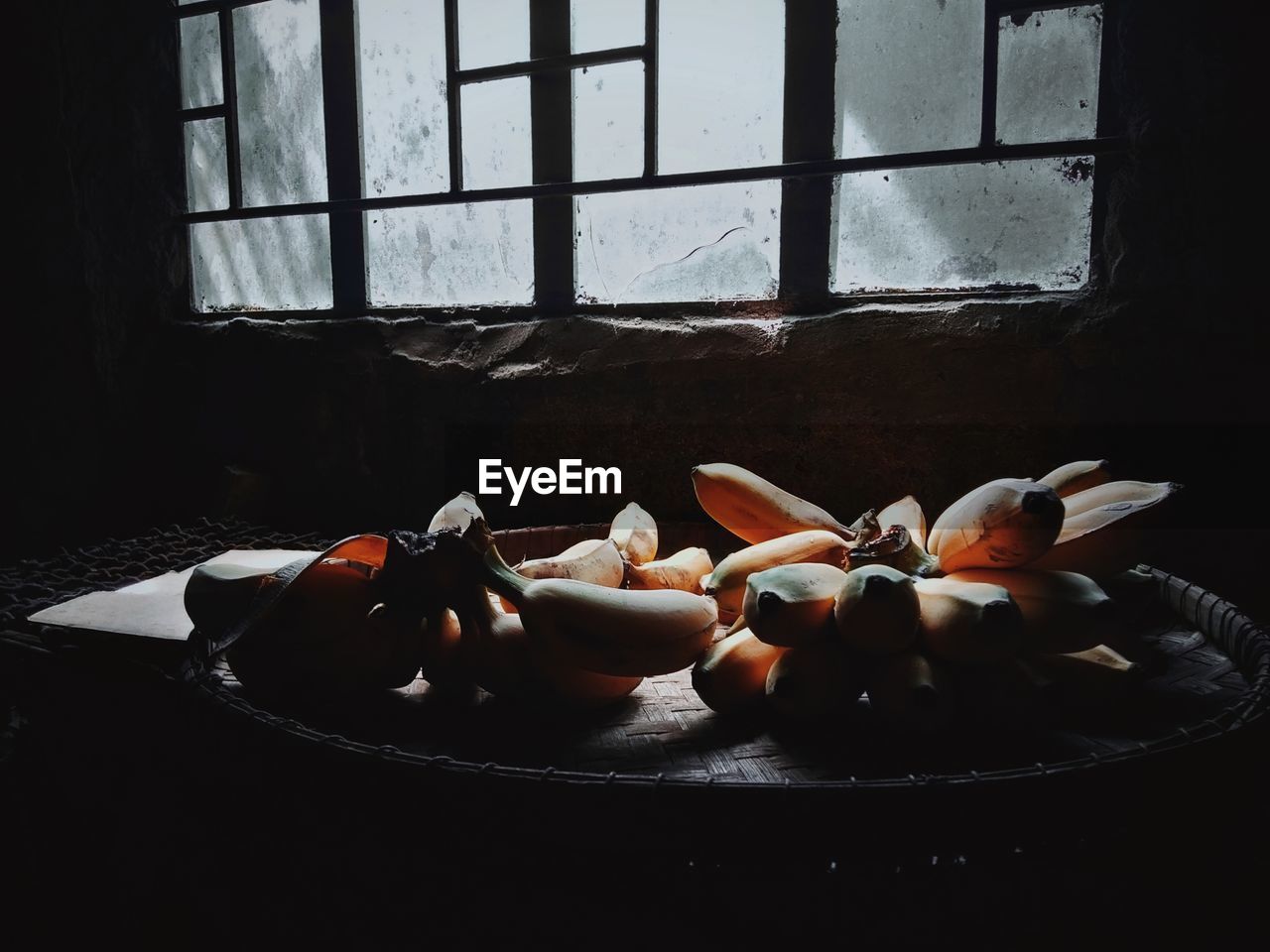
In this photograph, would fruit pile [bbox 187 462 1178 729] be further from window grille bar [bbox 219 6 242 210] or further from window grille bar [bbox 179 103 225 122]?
window grille bar [bbox 179 103 225 122]

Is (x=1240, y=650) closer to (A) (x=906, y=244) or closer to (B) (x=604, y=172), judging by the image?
(A) (x=906, y=244)

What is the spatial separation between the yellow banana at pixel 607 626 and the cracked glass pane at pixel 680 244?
43.7 inches

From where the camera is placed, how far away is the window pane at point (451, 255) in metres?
1.86

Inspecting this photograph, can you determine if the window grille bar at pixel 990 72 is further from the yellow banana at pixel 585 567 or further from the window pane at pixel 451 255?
the yellow banana at pixel 585 567

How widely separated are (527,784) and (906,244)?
1409 mm

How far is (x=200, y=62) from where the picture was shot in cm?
219

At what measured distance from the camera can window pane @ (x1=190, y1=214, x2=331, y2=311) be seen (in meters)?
2.09

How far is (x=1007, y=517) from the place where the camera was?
69 cm

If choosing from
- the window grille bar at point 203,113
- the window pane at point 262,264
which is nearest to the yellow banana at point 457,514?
the window pane at point 262,264

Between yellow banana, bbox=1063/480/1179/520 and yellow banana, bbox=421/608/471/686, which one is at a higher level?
yellow banana, bbox=1063/480/1179/520

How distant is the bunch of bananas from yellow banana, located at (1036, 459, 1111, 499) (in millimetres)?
88

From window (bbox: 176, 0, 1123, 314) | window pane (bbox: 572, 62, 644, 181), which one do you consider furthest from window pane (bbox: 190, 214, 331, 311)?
window pane (bbox: 572, 62, 644, 181)

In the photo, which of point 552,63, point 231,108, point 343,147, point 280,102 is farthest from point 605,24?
point 231,108

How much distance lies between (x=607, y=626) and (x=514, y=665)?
11 centimetres
